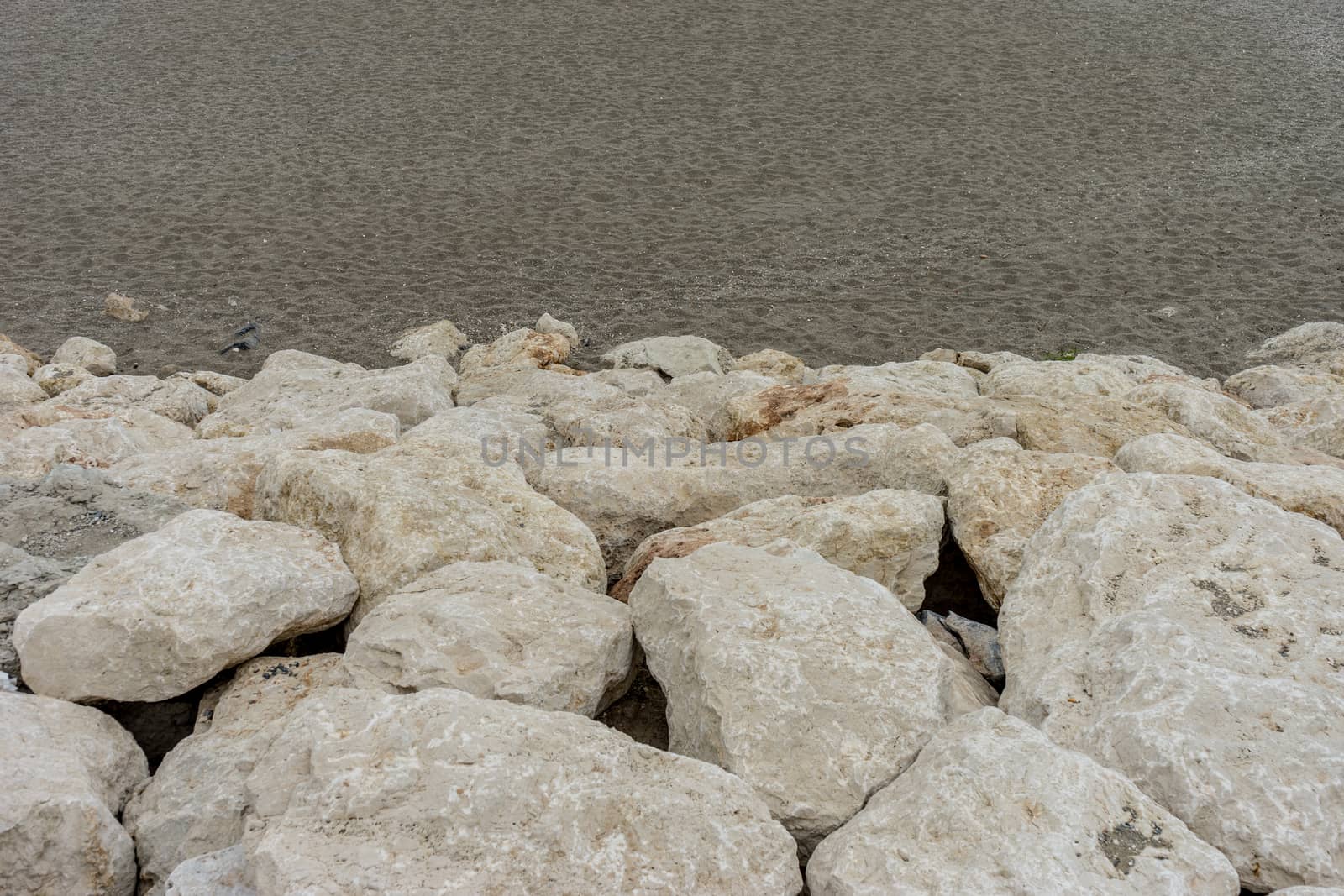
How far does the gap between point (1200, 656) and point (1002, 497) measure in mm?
1216

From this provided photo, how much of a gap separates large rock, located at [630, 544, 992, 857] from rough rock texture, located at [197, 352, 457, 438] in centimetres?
296

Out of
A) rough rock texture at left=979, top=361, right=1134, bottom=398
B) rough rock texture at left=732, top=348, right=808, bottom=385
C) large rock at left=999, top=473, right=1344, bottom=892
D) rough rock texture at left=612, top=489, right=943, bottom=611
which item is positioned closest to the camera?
large rock at left=999, top=473, right=1344, bottom=892

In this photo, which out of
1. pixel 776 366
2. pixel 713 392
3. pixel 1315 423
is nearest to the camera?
pixel 1315 423

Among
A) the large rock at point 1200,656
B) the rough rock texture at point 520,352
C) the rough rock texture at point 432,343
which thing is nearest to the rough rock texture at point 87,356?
the rough rock texture at point 432,343

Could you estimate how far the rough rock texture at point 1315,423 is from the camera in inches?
209

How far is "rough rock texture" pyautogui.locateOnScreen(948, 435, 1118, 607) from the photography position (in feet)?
11.6

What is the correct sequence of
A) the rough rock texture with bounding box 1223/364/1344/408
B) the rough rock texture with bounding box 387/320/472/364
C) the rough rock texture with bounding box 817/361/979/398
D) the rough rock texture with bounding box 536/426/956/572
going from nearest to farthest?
the rough rock texture with bounding box 536/426/956/572 → the rough rock texture with bounding box 817/361/979/398 → the rough rock texture with bounding box 1223/364/1344/408 → the rough rock texture with bounding box 387/320/472/364

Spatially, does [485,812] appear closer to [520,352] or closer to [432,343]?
[520,352]

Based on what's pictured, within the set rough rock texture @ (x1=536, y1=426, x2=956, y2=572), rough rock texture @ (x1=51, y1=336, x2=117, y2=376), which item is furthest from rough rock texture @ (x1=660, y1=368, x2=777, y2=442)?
rough rock texture @ (x1=51, y1=336, x2=117, y2=376)

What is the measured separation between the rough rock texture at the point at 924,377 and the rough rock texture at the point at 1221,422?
1.06 metres

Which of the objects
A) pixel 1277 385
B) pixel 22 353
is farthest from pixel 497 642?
pixel 22 353

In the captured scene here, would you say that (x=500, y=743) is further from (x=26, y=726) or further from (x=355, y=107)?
(x=355, y=107)

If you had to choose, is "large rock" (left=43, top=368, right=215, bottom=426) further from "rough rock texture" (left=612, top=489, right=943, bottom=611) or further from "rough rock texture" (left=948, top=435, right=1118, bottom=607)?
"rough rock texture" (left=948, top=435, right=1118, bottom=607)

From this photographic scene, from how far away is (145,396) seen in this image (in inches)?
255
